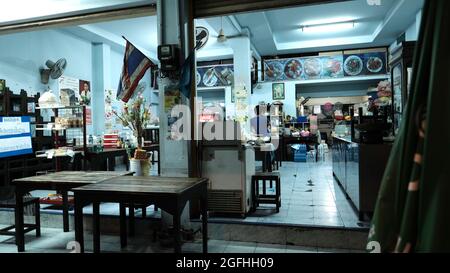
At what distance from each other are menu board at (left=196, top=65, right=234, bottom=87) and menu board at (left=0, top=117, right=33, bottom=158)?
7.19m

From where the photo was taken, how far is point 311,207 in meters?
4.46

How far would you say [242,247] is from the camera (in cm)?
354

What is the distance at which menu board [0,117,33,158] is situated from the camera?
522 centimetres

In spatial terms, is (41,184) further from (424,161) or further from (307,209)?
(424,161)

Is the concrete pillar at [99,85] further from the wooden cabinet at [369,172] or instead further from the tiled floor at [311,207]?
the wooden cabinet at [369,172]

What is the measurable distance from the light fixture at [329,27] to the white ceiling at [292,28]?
19 centimetres

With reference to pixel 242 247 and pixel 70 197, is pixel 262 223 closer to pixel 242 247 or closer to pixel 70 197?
pixel 242 247

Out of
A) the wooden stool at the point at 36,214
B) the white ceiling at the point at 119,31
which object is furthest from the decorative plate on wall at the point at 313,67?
the wooden stool at the point at 36,214

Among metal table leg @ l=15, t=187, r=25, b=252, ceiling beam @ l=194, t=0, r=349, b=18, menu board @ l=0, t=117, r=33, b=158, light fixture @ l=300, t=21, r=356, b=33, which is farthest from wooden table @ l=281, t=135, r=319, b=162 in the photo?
metal table leg @ l=15, t=187, r=25, b=252

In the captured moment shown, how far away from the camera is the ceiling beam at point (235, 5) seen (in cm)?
372

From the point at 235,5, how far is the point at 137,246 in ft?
10.0

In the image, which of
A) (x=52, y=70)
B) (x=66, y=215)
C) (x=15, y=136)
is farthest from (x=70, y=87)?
(x=66, y=215)

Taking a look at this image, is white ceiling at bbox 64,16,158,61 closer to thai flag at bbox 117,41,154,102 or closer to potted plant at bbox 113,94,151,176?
thai flag at bbox 117,41,154,102
